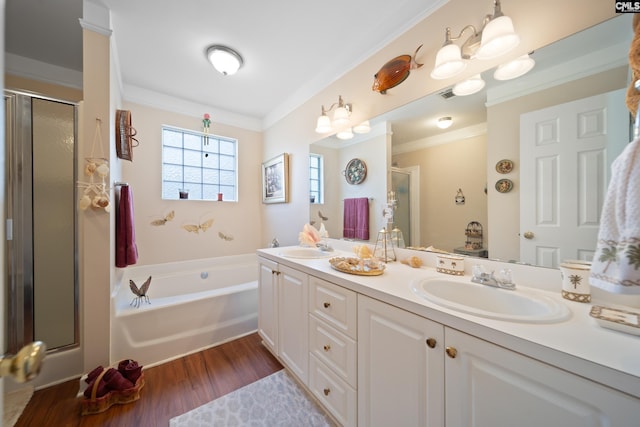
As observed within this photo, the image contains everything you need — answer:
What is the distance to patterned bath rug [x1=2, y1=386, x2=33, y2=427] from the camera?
1321mm

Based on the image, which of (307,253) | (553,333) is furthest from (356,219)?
(553,333)

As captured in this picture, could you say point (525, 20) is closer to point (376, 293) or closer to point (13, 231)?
point (376, 293)

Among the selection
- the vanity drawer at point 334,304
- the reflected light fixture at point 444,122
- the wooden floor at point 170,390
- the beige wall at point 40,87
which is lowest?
the wooden floor at point 170,390

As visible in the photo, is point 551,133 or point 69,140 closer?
point 551,133

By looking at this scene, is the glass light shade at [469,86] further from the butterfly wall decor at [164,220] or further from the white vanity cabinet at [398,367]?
the butterfly wall decor at [164,220]

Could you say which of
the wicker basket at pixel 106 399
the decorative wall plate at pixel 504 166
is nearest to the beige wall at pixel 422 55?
the decorative wall plate at pixel 504 166

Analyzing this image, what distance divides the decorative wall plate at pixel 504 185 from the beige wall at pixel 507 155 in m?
0.02

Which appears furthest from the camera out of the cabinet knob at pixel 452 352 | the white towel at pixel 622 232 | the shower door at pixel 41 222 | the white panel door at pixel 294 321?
the shower door at pixel 41 222

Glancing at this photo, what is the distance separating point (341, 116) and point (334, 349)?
66.1 inches

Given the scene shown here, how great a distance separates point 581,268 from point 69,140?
9.97 feet

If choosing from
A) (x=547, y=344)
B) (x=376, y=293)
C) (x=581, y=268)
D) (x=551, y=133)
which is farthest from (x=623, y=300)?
(x=376, y=293)

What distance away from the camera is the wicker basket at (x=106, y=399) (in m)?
1.37

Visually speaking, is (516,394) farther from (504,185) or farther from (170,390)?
(170,390)

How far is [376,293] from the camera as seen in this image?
3.27ft
